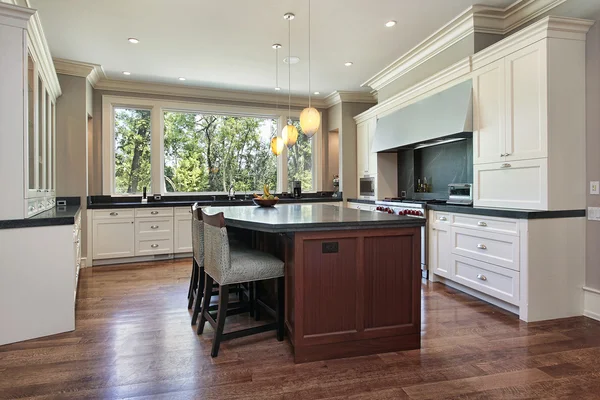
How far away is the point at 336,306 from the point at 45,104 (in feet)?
11.5

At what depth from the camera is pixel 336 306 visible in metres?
2.19

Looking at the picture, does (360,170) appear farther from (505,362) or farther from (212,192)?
(505,362)

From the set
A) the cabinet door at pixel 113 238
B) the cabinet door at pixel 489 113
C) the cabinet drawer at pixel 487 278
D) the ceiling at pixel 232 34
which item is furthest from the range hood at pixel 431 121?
the cabinet door at pixel 113 238

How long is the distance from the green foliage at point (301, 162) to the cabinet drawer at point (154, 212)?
2.21m

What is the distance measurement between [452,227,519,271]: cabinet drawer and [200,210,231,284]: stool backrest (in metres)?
2.29

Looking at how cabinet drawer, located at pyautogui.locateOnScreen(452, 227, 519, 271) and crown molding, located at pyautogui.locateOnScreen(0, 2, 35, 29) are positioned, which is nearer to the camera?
crown molding, located at pyautogui.locateOnScreen(0, 2, 35, 29)

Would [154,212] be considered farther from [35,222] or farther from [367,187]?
[367,187]

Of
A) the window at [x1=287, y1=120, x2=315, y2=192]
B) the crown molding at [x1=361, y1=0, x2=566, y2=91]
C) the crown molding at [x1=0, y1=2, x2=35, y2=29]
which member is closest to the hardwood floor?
the crown molding at [x1=0, y1=2, x2=35, y2=29]

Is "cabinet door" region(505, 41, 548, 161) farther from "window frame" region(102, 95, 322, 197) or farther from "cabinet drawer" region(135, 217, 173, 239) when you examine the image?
"cabinet drawer" region(135, 217, 173, 239)

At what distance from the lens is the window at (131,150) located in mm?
5453

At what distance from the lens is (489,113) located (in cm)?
329

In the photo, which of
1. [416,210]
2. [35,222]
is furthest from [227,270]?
[416,210]

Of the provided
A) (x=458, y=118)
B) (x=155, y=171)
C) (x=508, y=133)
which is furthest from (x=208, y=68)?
(x=508, y=133)

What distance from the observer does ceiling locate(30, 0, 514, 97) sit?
128 inches
